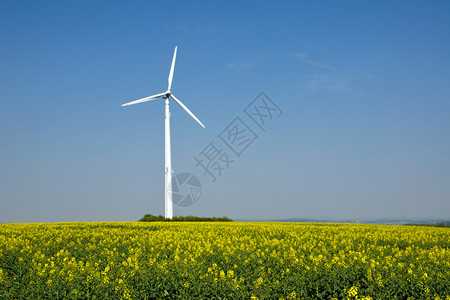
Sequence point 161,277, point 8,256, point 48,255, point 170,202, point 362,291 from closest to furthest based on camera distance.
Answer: point 362,291
point 161,277
point 8,256
point 48,255
point 170,202

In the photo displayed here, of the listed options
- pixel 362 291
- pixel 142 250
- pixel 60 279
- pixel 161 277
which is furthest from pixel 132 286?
pixel 362 291

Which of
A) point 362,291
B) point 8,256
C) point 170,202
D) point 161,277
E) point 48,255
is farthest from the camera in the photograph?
point 170,202

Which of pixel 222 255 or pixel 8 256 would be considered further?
pixel 8 256

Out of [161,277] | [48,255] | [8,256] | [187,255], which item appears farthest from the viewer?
[48,255]

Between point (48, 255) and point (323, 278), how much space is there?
7.86 meters

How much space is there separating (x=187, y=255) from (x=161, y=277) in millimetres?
1667

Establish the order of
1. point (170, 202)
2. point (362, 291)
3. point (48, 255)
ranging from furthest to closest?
point (170, 202) < point (48, 255) < point (362, 291)

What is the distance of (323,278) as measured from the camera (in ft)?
22.4

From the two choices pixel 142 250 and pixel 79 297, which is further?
pixel 142 250

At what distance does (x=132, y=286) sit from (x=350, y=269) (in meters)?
4.26

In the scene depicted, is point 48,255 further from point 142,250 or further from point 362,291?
point 362,291

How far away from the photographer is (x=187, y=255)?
340 inches

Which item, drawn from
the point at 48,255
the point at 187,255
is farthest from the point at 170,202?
the point at 187,255

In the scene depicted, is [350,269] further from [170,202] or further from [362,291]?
[170,202]
